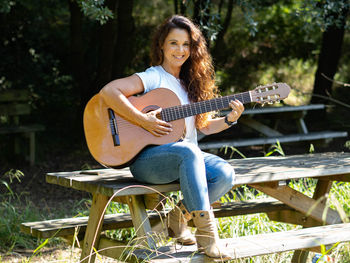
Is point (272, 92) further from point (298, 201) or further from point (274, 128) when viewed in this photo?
point (274, 128)

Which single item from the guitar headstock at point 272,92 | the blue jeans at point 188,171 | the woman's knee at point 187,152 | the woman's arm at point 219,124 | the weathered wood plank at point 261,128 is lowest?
the weathered wood plank at point 261,128

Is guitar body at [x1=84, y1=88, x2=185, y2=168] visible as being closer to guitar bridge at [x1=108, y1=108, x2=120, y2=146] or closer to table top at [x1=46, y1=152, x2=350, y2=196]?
guitar bridge at [x1=108, y1=108, x2=120, y2=146]

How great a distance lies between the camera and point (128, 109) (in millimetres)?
3127

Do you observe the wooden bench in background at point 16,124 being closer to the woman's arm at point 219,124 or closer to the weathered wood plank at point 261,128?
the weathered wood plank at point 261,128

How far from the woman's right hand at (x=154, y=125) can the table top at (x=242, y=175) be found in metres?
0.29

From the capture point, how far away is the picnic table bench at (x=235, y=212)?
2883 mm

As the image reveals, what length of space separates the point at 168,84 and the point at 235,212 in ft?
3.60

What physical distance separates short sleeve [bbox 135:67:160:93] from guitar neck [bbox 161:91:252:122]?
0.18 meters

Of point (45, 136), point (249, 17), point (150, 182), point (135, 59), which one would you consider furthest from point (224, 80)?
point (150, 182)

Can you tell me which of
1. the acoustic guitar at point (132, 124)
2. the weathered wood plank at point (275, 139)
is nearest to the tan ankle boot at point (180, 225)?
the acoustic guitar at point (132, 124)

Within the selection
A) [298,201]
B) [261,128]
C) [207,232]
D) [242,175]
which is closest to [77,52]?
[261,128]

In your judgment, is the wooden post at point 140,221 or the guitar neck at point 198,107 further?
the guitar neck at point 198,107

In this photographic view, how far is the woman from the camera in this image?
2857mm

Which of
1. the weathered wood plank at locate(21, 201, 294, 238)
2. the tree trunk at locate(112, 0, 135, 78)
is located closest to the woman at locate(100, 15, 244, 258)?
the weathered wood plank at locate(21, 201, 294, 238)
